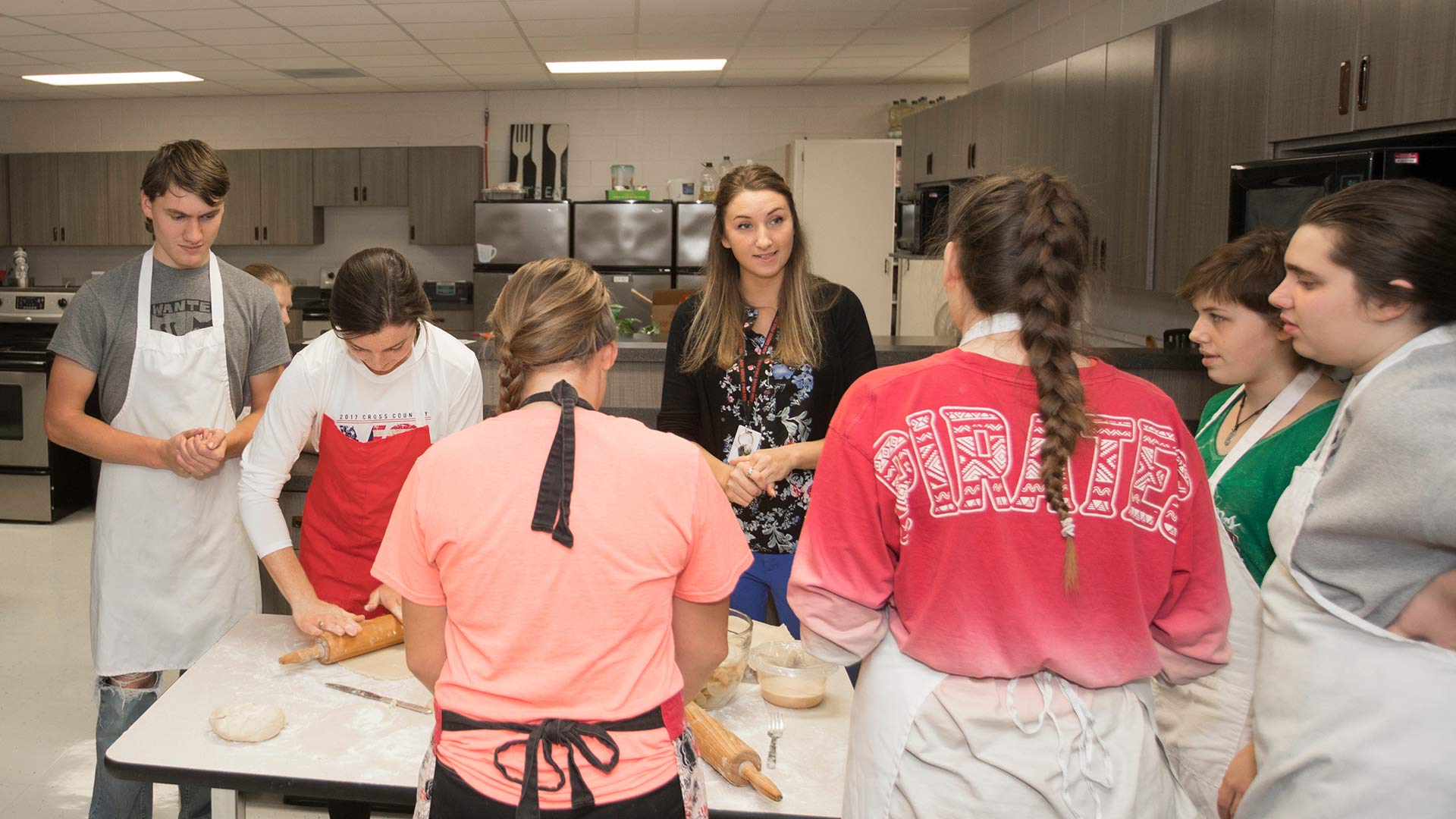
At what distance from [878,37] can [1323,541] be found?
4.93 m

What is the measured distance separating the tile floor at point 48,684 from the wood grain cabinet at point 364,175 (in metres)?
3.12

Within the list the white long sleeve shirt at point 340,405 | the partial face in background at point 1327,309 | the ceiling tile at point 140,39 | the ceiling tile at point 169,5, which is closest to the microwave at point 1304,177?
the partial face in background at point 1327,309

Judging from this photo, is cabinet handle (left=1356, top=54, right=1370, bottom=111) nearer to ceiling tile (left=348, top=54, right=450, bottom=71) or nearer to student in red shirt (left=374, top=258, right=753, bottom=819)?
student in red shirt (left=374, top=258, right=753, bottom=819)

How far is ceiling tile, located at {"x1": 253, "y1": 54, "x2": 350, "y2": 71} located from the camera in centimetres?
614

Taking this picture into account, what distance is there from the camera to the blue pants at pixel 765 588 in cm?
200

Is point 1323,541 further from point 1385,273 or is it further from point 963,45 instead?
point 963,45

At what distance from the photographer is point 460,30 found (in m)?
5.34

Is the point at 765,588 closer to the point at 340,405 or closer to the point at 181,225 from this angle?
the point at 340,405

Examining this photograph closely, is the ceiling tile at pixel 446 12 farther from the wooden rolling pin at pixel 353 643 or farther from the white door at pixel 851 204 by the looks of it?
the wooden rolling pin at pixel 353 643

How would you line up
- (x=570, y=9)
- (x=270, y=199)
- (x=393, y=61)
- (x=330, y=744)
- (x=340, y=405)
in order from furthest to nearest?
(x=270, y=199) < (x=393, y=61) < (x=570, y=9) < (x=340, y=405) < (x=330, y=744)

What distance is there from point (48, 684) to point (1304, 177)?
4.18 m

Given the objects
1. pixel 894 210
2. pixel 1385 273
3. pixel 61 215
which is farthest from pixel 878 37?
pixel 61 215

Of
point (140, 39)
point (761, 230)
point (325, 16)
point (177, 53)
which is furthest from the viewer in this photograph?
point (177, 53)

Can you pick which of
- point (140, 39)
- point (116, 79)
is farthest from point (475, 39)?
point (116, 79)
